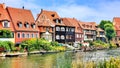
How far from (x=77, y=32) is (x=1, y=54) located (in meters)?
45.0

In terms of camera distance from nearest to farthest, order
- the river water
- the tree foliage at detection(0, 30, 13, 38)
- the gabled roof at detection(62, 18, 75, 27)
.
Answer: the river water → the tree foliage at detection(0, 30, 13, 38) → the gabled roof at detection(62, 18, 75, 27)

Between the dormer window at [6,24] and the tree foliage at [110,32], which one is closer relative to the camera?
the dormer window at [6,24]

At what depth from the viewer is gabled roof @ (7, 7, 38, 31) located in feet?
215

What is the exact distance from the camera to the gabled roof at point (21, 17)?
65.7 metres

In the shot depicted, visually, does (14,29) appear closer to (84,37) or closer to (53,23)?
(53,23)

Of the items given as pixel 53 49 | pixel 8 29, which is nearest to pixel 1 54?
pixel 8 29

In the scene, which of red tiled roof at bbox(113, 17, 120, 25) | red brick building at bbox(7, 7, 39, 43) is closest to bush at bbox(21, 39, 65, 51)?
red brick building at bbox(7, 7, 39, 43)

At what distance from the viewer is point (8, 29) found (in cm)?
6231

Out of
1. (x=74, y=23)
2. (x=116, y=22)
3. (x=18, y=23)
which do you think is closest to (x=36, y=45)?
(x=18, y=23)

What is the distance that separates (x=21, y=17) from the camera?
68.2 metres

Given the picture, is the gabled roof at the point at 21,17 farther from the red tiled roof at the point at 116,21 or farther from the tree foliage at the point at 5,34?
the red tiled roof at the point at 116,21

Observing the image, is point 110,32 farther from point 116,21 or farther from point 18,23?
point 18,23

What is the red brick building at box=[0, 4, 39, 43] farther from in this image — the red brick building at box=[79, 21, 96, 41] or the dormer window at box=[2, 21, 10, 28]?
the red brick building at box=[79, 21, 96, 41]

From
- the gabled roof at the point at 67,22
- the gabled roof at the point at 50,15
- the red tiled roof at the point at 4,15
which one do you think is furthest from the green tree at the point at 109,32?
the red tiled roof at the point at 4,15
